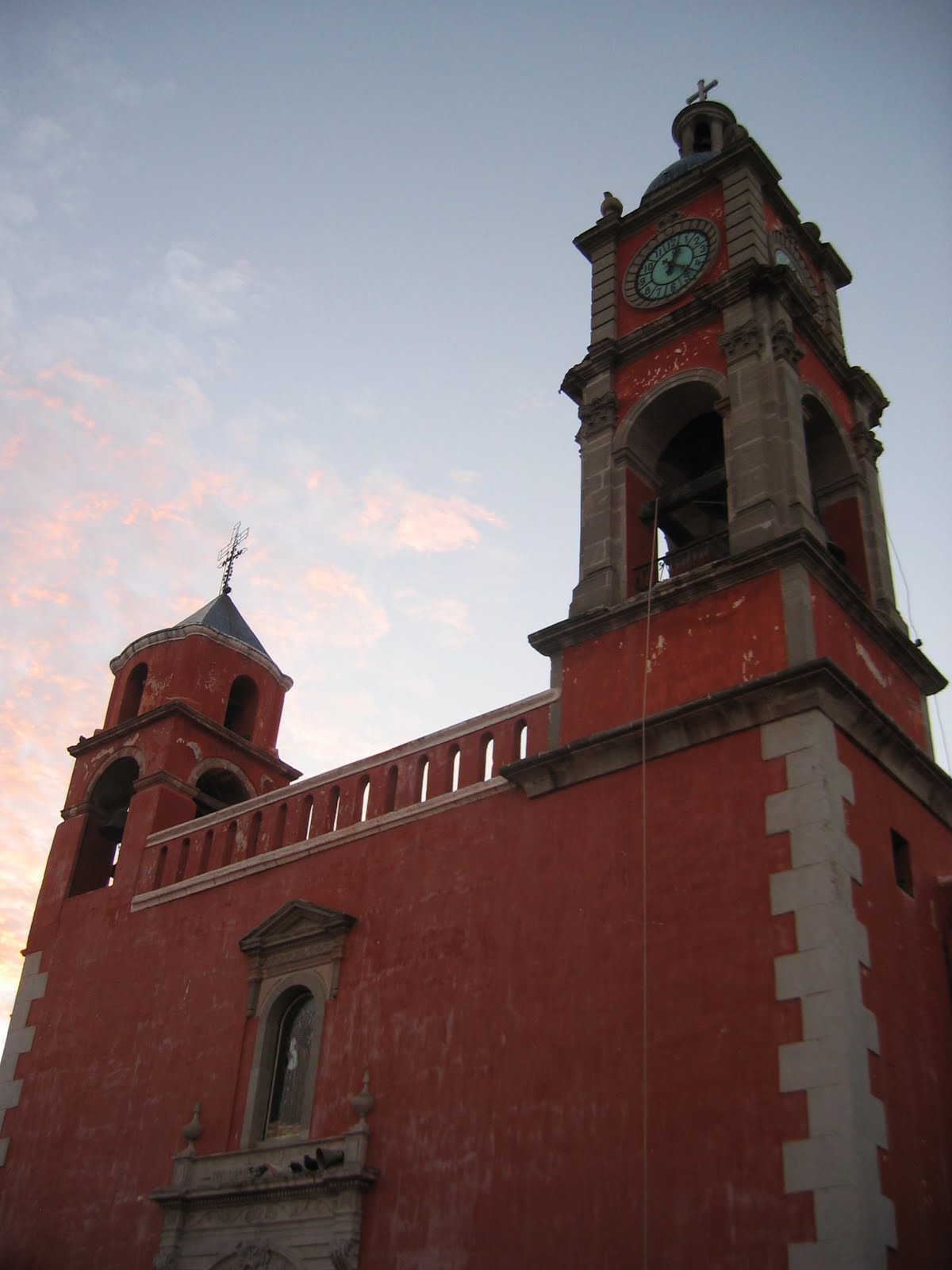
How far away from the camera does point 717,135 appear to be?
19.5m

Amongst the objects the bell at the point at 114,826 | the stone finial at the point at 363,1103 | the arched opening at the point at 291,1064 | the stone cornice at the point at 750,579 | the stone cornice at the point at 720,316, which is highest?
the stone cornice at the point at 720,316

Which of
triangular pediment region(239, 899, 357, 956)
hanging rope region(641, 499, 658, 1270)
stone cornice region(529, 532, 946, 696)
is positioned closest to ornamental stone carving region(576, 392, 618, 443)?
hanging rope region(641, 499, 658, 1270)

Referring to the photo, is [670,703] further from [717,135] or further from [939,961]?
[717,135]

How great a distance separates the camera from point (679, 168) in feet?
61.7

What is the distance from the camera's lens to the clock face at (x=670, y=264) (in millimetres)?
16766

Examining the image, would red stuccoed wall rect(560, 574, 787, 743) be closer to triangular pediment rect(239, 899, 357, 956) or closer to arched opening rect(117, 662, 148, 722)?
triangular pediment rect(239, 899, 357, 956)

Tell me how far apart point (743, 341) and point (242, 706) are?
1035 cm

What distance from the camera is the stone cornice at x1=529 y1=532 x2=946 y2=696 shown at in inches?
509

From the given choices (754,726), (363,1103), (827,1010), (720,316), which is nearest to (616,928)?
(754,726)

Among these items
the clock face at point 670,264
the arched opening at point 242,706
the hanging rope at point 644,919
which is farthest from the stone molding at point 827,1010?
the arched opening at point 242,706

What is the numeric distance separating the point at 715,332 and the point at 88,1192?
12.5 meters

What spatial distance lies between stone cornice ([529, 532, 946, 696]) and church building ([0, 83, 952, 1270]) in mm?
35

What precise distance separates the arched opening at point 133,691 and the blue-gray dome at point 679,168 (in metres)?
10.7

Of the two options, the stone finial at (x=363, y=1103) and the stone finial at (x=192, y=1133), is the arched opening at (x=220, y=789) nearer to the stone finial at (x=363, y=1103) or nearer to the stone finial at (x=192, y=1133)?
Result: the stone finial at (x=192, y=1133)
